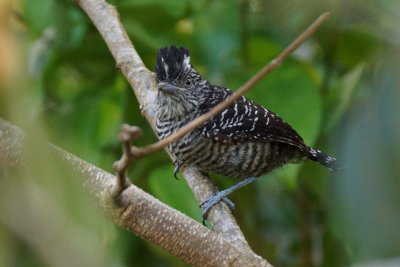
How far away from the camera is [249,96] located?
122 inches

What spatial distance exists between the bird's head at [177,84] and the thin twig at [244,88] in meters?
2.08

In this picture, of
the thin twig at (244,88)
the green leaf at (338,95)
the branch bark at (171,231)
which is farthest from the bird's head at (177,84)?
the thin twig at (244,88)

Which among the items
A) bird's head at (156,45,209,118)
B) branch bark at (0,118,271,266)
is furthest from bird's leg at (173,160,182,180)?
branch bark at (0,118,271,266)

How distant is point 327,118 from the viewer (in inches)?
115

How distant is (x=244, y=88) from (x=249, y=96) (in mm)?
2282

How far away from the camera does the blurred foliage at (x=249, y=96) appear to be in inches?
24.1

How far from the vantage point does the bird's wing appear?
335 cm

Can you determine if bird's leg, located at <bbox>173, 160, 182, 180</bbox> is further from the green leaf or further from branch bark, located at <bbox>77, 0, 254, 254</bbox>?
the green leaf

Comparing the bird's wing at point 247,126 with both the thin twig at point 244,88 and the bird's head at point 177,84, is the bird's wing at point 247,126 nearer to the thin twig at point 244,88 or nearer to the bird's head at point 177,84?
the bird's head at point 177,84

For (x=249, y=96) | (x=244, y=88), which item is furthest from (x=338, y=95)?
(x=244, y=88)

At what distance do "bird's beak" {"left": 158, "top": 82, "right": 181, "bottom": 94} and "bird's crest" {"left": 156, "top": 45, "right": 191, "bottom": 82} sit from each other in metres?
0.04

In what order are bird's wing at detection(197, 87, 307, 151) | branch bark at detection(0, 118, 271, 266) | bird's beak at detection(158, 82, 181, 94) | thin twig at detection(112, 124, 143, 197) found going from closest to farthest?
1. thin twig at detection(112, 124, 143, 197)
2. branch bark at detection(0, 118, 271, 266)
3. bird's beak at detection(158, 82, 181, 94)
4. bird's wing at detection(197, 87, 307, 151)

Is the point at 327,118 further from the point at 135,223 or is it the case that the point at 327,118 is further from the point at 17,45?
the point at 17,45

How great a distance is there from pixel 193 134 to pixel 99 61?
0.61m
